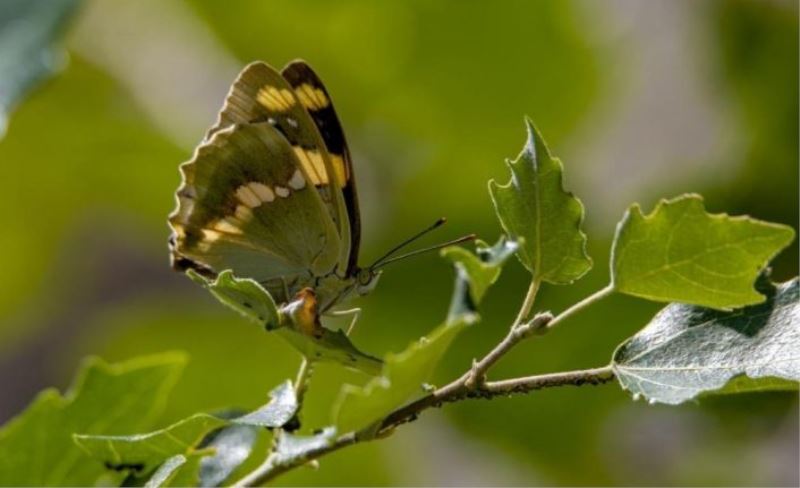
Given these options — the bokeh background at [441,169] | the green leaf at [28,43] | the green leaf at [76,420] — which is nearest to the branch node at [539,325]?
the green leaf at [76,420]

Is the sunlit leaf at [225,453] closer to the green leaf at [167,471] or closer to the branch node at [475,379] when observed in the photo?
the green leaf at [167,471]

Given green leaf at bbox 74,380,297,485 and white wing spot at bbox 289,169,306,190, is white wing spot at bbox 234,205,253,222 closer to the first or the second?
white wing spot at bbox 289,169,306,190

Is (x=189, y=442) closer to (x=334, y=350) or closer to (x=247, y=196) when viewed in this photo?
(x=334, y=350)

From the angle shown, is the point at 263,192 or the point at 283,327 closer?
the point at 283,327

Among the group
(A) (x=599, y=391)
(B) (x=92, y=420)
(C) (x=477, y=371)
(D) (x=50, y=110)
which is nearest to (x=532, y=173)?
(C) (x=477, y=371)

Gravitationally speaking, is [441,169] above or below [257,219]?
below

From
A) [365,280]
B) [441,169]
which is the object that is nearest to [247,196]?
[365,280]

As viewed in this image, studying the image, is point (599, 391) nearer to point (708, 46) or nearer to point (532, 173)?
point (708, 46)
